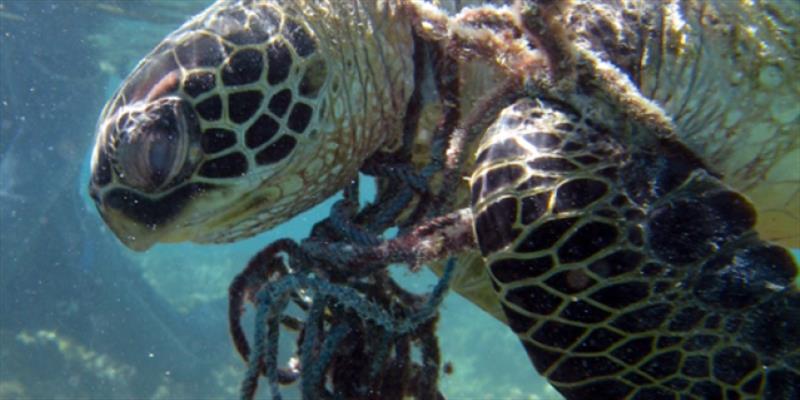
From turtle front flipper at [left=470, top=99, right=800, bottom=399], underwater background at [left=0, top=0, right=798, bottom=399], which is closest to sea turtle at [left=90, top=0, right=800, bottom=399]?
turtle front flipper at [left=470, top=99, right=800, bottom=399]

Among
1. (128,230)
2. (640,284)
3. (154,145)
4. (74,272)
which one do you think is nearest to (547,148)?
(640,284)

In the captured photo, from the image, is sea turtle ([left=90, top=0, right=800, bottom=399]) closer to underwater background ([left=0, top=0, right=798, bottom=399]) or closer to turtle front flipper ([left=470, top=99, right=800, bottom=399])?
turtle front flipper ([left=470, top=99, right=800, bottom=399])

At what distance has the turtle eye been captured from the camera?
190 cm

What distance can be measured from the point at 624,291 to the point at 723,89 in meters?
1.49

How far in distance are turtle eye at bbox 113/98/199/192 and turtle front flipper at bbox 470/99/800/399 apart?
1.00 m

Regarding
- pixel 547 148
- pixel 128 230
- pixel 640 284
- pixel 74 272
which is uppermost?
pixel 547 148

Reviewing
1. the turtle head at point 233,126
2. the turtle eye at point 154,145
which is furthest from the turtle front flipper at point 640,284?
the turtle eye at point 154,145

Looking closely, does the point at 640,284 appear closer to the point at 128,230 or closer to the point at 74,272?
the point at 128,230

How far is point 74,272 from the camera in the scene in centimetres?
1214

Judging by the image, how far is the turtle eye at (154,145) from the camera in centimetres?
190

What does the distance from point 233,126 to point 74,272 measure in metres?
11.9

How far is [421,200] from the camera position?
7.29 feet

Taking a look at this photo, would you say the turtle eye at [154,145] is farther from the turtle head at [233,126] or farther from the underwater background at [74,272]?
the underwater background at [74,272]

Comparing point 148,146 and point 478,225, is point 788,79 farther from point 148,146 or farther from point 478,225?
point 148,146
